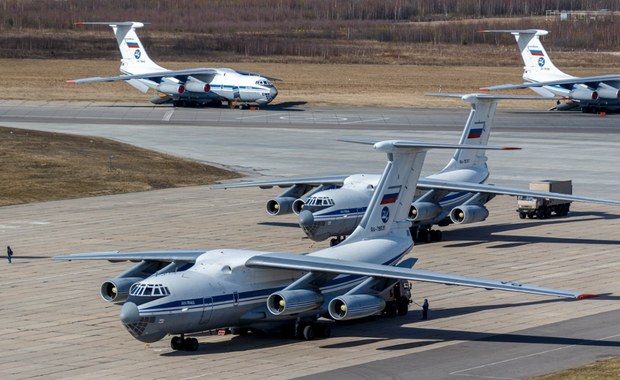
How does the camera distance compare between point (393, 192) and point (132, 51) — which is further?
point (132, 51)

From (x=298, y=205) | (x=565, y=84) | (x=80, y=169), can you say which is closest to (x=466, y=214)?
(x=298, y=205)

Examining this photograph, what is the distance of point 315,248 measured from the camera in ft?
165

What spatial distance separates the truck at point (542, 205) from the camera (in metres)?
57.9

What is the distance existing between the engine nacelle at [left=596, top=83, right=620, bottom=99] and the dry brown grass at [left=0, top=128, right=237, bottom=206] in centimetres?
4587

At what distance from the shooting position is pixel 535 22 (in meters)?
181

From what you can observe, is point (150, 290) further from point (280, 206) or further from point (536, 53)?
point (536, 53)

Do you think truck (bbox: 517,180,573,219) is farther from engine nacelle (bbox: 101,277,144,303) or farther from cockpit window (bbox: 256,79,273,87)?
cockpit window (bbox: 256,79,273,87)

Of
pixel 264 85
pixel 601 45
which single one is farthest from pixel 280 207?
pixel 601 45

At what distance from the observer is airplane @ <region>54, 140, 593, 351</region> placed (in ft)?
104

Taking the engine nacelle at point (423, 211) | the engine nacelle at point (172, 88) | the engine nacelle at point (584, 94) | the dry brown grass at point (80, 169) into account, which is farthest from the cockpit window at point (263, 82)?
the engine nacelle at point (423, 211)

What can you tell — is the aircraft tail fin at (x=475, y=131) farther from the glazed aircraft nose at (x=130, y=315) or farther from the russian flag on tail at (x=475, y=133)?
the glazed aircraft nose at (x=130, y=315)

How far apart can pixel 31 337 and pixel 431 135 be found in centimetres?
5755

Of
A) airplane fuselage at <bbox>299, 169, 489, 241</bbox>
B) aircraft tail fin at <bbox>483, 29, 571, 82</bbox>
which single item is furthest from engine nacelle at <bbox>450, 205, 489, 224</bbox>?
aircraft tail fin at <bbox>483, 29, 571, 82</bbox>

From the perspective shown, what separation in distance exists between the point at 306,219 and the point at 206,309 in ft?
47.2
